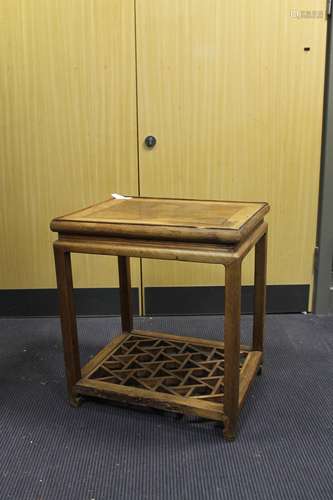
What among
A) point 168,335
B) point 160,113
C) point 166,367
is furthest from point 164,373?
point 160,113

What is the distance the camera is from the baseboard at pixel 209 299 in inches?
93.7

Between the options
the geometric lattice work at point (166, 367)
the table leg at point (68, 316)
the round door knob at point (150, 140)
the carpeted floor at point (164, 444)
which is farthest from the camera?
the round door knob at point (150, 140)

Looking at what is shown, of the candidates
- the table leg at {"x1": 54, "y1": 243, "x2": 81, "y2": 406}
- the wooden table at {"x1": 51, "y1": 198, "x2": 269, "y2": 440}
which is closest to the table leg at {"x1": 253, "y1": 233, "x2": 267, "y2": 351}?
the wooden table at {"x1": 51, "y1": 198, "x2": 269, "y2": 440}

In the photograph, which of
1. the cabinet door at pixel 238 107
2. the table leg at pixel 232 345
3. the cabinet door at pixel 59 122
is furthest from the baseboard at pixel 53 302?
the table leg at pixel 232 345

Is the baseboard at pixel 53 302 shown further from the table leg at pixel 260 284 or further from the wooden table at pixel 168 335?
the table leg at pixel 260 284

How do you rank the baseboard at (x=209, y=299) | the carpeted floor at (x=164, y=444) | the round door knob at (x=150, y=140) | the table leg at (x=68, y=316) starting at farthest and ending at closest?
1. the baseboard at (x=209, y=299)
2. the round door knob at (x=150, y=140)
3. the table leg at (x=68, y=316)
4. the carpeted floor at (x=164, y=444)

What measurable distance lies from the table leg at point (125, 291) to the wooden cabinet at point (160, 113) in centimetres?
29

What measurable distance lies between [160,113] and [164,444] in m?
1.38

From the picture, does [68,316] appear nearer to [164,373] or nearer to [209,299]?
[164,373]

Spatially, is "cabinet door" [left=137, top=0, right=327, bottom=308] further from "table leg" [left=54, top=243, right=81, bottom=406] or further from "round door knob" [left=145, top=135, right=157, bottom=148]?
"table leg" [left=54, top=243, right=81, bottom=406]

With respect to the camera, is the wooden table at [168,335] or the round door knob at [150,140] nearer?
the wooden table at [168,335]

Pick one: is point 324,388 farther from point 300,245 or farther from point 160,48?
point 160,48

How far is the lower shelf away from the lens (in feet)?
5.14

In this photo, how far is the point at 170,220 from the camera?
4.91 ft
